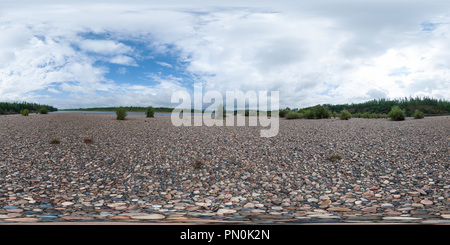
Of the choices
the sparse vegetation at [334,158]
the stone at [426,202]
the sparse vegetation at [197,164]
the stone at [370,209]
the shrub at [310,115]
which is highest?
the shrub at [310,115]

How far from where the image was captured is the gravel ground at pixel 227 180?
4789 mm

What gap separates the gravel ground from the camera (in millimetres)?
4789

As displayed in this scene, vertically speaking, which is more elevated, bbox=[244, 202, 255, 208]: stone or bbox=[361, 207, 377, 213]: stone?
bbox=[361, 207, 377, 213]: stone

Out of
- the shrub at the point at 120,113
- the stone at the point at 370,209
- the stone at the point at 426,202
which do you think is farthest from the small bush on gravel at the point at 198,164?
the shrub at the point at 120,113

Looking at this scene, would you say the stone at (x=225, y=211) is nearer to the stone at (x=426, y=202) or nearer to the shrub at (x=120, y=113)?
the stone at (x=426, y=202)

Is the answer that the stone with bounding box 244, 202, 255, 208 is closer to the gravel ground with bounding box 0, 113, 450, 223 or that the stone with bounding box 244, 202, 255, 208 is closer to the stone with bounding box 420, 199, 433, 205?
the gravel ground with bounding box 0, 113, 450, 223

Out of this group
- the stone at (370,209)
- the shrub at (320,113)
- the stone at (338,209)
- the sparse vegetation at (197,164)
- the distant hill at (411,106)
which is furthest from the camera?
the distant hill at (411,106)

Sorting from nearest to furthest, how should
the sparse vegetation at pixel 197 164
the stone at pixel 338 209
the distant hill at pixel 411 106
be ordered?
1. the stone at pixel 338 209
2. the sparse vegetation at pixel 197 164
3. the distant hill at pixel 411 106

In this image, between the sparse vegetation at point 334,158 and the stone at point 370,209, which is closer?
the stone at point 370,209

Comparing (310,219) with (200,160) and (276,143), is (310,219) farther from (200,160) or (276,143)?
(276,143)

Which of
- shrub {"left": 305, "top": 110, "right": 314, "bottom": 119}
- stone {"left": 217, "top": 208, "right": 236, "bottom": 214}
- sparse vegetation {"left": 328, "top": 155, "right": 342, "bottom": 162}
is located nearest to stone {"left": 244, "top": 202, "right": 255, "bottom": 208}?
stone {"left": 217, "top": 208, "right": 236, "bottom": 214}

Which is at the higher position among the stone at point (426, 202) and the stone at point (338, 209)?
the stone at point (426, 202)

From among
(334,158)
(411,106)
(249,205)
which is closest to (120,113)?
(334,158)

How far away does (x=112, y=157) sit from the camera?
9781 mm
